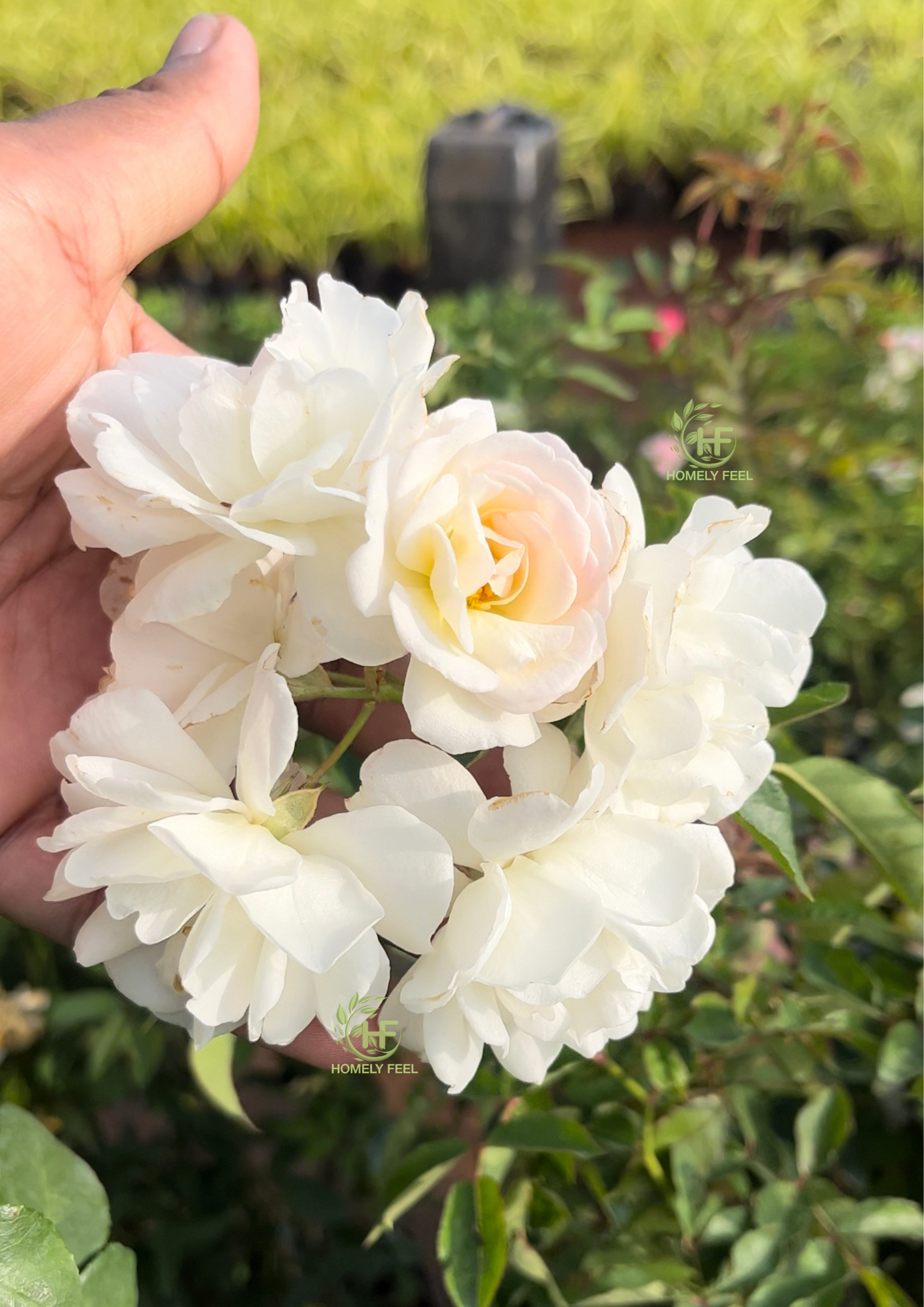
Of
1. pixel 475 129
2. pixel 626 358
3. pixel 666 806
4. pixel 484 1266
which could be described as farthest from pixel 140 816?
pixel 475 129

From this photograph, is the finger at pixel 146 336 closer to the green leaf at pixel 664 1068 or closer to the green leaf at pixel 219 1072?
the green leaf at pixel 219 1072

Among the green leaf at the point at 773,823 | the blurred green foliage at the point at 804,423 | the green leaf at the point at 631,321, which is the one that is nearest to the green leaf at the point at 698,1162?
the green leaf at the point at 773,823

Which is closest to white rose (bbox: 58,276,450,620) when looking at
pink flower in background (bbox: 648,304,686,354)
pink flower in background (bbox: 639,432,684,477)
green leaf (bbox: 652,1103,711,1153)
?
green leaf (bbox: 652,1103,711,1153)

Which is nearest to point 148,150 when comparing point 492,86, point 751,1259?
point 751,1259

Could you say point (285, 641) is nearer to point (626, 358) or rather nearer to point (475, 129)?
point (626, 358)

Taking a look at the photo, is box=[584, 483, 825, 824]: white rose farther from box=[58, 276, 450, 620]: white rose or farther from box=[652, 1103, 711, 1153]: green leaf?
box=[652, 1103, 711, 1153]: green leaf
